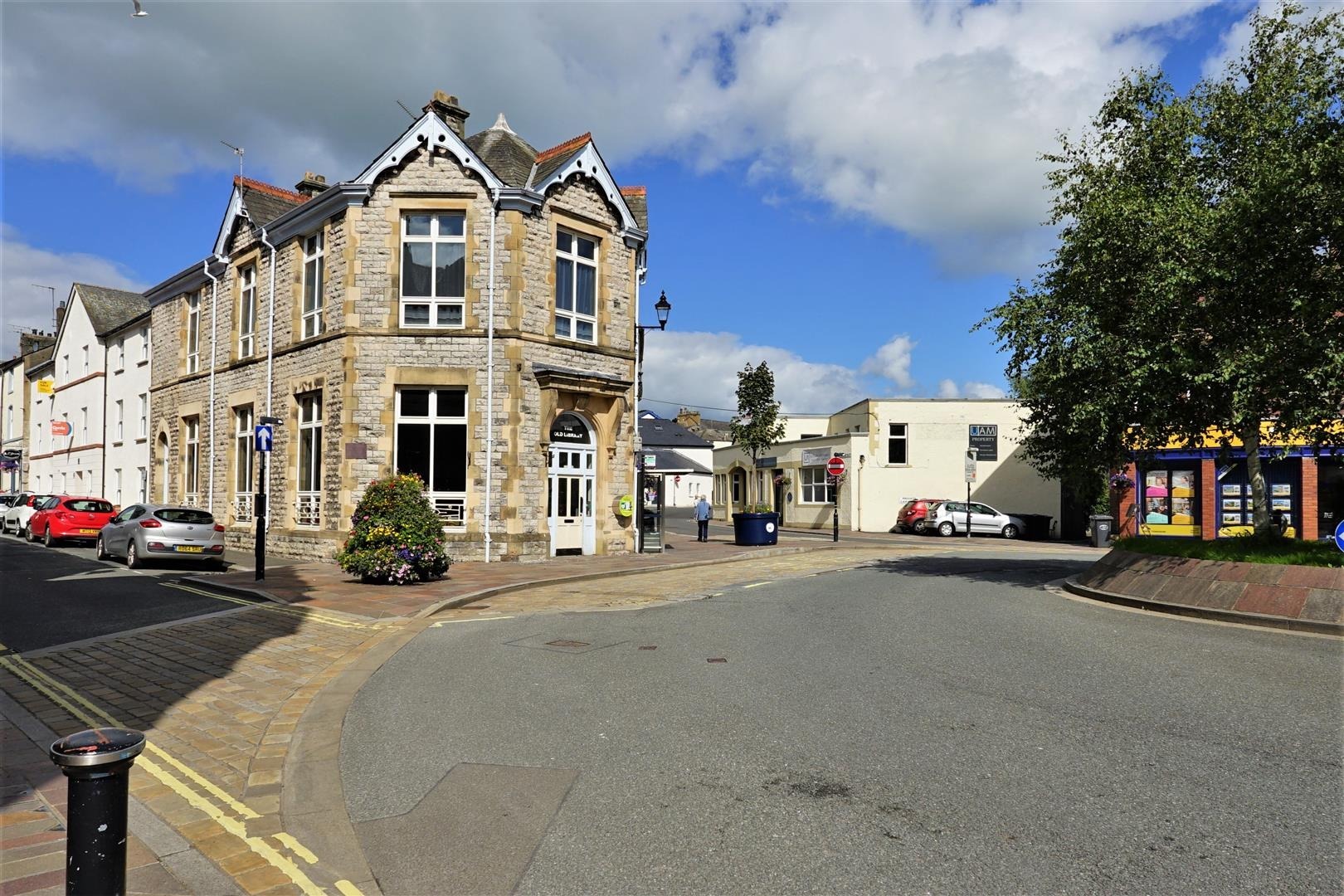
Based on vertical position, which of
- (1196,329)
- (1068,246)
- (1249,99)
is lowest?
(1196,329)

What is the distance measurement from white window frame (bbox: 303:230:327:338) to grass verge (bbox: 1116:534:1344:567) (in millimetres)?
18168

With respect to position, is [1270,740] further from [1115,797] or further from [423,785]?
[423,785]

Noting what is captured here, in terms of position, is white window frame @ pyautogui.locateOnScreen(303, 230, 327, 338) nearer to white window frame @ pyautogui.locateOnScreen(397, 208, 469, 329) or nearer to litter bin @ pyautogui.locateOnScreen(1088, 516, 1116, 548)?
white window frame @ pyautogui.locateOnScreen(397, 208, 469, 329)

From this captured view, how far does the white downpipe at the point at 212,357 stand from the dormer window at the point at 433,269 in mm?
9595

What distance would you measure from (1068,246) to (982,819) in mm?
14145

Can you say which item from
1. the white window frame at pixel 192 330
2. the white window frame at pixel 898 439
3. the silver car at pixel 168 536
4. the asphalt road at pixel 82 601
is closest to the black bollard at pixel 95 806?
the asphalt road at pixel 82 601

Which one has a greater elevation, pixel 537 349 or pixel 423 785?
pixel 537 349

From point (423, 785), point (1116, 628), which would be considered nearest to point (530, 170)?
Result: point (1116, 628)

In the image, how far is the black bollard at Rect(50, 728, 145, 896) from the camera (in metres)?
2.76

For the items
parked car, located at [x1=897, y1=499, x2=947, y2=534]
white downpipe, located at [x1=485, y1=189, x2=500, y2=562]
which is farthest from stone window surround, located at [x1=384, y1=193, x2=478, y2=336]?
parked car, located at [x1=897, y1=499, x2=947, y2=534]

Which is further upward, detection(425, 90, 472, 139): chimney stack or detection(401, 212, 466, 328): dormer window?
detection(425, 90, 472, 139): chimney stack

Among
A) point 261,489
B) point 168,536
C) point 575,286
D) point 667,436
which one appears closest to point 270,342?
point 168,536

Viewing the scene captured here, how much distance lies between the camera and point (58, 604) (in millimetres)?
12164

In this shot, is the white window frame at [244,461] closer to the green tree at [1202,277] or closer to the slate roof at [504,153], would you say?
the slate roof at [504,153]
